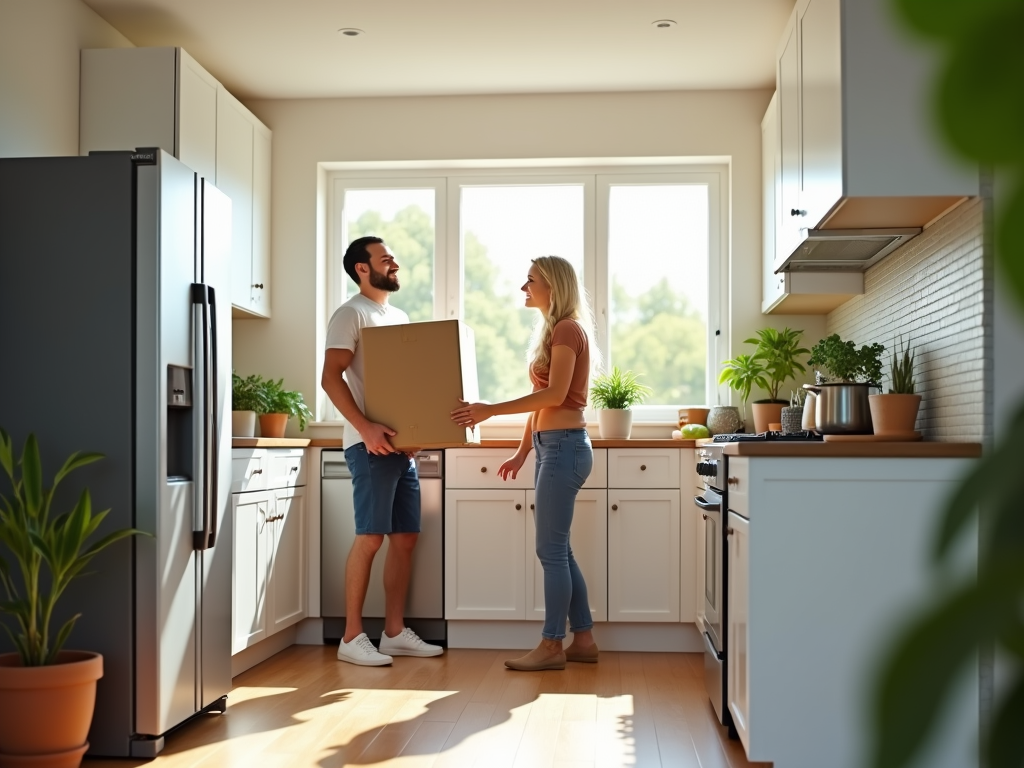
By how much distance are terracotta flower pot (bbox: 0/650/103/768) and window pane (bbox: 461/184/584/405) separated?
282cm

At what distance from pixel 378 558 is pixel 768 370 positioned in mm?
1846

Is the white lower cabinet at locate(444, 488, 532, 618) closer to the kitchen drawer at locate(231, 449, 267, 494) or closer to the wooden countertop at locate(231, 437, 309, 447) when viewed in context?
the wooden countertop at locate(231, 437, 309, 447)

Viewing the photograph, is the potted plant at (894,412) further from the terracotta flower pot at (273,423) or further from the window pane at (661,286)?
the terracotta flower pot at (273,423)

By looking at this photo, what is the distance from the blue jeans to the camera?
3973 millimetres

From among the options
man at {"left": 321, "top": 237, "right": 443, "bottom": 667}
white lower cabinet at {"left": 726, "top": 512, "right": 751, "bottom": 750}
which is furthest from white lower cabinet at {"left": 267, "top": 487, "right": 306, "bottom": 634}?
white lower cabinet at {"left": 726, "top": 512, "right": 751, "bottom": 750}

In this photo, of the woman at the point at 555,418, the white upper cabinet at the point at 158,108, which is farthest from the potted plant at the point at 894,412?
the white upper cabinet at the point at 158,108

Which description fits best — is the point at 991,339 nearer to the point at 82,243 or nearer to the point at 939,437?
the point at 939,437

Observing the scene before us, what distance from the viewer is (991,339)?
2504mm

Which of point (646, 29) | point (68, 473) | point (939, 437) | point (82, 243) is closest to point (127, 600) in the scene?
point (68, 473)

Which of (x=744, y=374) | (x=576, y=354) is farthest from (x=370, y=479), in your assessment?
(x=744, y=374)

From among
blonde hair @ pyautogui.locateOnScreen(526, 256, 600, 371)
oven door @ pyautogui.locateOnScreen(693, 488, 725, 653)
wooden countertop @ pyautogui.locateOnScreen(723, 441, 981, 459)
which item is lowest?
oven door @ pyautogui.locateOnScreen(693, 488, 725, 653)

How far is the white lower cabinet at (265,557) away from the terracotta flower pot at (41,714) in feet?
3.14

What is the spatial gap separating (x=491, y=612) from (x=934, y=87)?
4.47 metres

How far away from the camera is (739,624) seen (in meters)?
2.76
